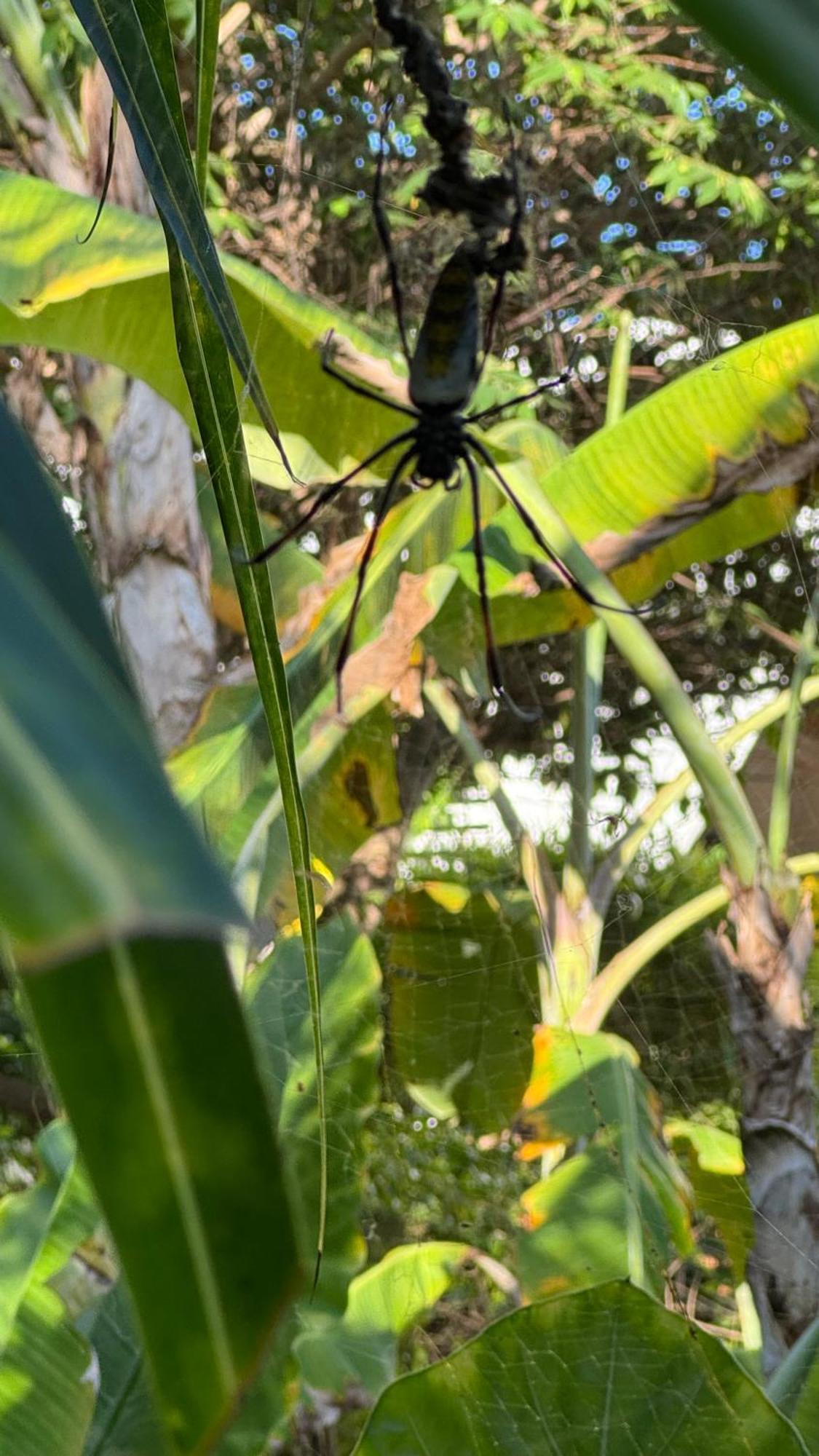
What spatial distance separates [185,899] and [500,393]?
0.68 m

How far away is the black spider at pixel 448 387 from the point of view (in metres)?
0.37

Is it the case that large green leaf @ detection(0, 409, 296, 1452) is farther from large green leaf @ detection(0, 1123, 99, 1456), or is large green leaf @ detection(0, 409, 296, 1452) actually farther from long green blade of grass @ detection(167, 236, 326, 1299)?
large green leaf @ detection(0, 1123, 99, 1456)

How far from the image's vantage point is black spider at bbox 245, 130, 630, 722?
0.37m

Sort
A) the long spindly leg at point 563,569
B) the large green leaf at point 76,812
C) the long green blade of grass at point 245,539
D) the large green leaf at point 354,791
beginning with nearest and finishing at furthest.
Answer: the large green leaf at point 76,812 → the long green blade of grass at point 245,539 → the long spindly leg at point 563,569 → the large green leaf at point 354,791

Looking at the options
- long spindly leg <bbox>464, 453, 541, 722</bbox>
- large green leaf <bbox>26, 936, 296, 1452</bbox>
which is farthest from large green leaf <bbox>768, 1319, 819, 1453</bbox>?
large green leaf <bbox>26, 936, 296, 1452</bbox>

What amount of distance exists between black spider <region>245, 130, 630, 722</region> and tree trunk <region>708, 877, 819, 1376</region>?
0.60 feet

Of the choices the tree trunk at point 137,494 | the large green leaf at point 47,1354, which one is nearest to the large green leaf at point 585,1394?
the large green leaf at point 47,1354

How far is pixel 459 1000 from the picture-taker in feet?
2.32

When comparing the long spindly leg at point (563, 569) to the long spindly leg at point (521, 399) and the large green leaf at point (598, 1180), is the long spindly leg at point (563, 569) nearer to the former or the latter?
the long spindly leg at point (521, 399)

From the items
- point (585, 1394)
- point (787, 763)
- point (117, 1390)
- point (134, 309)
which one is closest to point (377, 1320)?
point (117, 1390)

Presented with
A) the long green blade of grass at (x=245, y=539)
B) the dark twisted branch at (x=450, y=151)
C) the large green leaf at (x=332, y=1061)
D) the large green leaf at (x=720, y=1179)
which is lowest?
the large green leaf at (x=720, y=1179)

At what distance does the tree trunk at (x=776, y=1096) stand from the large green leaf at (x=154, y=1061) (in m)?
0.61

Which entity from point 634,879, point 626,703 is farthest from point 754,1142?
point 626,703

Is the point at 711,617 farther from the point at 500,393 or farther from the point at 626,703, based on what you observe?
the point at 500,393
